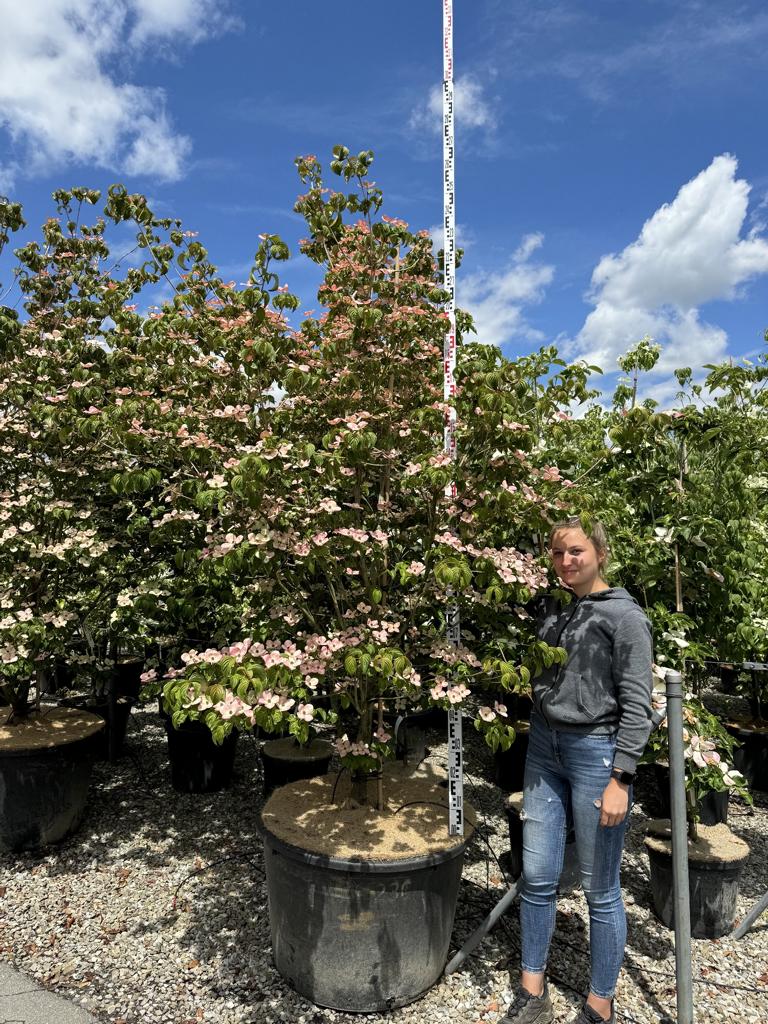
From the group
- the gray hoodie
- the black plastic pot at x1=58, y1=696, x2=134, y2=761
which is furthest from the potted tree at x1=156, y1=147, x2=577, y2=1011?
the black plastic pot at x1=58, y1=696, x2=134, y2=761

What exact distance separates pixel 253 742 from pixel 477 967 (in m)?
3.81

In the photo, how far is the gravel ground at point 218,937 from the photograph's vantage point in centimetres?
280

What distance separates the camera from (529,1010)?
2.51m

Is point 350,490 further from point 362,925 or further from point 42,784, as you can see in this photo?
point 42,784

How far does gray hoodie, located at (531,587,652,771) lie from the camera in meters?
2.31

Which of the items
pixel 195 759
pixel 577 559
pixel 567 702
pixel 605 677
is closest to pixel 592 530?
pixel 577 559

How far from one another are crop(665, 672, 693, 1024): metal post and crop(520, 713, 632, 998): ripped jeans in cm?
18

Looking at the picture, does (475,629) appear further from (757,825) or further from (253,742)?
(253,742)

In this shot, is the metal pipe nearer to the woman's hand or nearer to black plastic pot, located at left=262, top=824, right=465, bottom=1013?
black plastic pot, located at left=262, top=824, right=465, bottom=1013

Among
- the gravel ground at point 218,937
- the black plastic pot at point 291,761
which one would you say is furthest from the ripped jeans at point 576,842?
the black plastic pot at point 291,761

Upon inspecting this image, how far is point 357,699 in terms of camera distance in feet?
11.1

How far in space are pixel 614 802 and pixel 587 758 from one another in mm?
166

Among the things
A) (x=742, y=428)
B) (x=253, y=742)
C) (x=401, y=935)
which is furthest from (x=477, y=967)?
(x=253, y=742)

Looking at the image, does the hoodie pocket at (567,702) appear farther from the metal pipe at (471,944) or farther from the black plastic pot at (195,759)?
the black plastic pot at (195,759)
